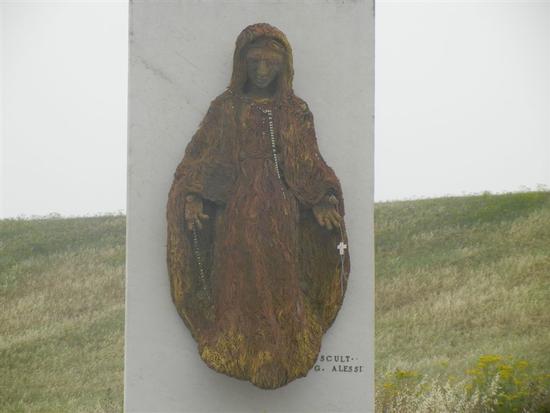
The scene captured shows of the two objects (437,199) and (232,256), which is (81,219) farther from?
(232,256)

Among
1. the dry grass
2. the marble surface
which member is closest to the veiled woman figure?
the marble surface

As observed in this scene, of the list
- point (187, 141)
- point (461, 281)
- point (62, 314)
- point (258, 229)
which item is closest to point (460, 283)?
point (461, 281)

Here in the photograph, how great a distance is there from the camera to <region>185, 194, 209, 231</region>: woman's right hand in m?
5.55

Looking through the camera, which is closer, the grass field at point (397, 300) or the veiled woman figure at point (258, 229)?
the veiled woman figure at point (258, 229)

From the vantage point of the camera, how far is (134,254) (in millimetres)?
5883

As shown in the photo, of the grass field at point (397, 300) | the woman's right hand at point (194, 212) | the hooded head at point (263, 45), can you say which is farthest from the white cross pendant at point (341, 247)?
the grass field at point (397, 300)

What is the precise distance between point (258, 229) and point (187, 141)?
884 mm

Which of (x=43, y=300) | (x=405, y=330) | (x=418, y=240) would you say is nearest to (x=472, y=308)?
(x=405, y=330)

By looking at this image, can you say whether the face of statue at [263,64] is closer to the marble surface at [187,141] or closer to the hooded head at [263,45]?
the hooded head at [263,45]

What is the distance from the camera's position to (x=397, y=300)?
1193 cm

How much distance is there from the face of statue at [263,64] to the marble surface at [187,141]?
0.28 m

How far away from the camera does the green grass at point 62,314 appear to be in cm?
1006

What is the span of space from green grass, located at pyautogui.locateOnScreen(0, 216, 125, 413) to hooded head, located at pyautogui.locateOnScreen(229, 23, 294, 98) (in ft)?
13.2

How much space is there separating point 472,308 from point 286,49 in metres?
6.77
